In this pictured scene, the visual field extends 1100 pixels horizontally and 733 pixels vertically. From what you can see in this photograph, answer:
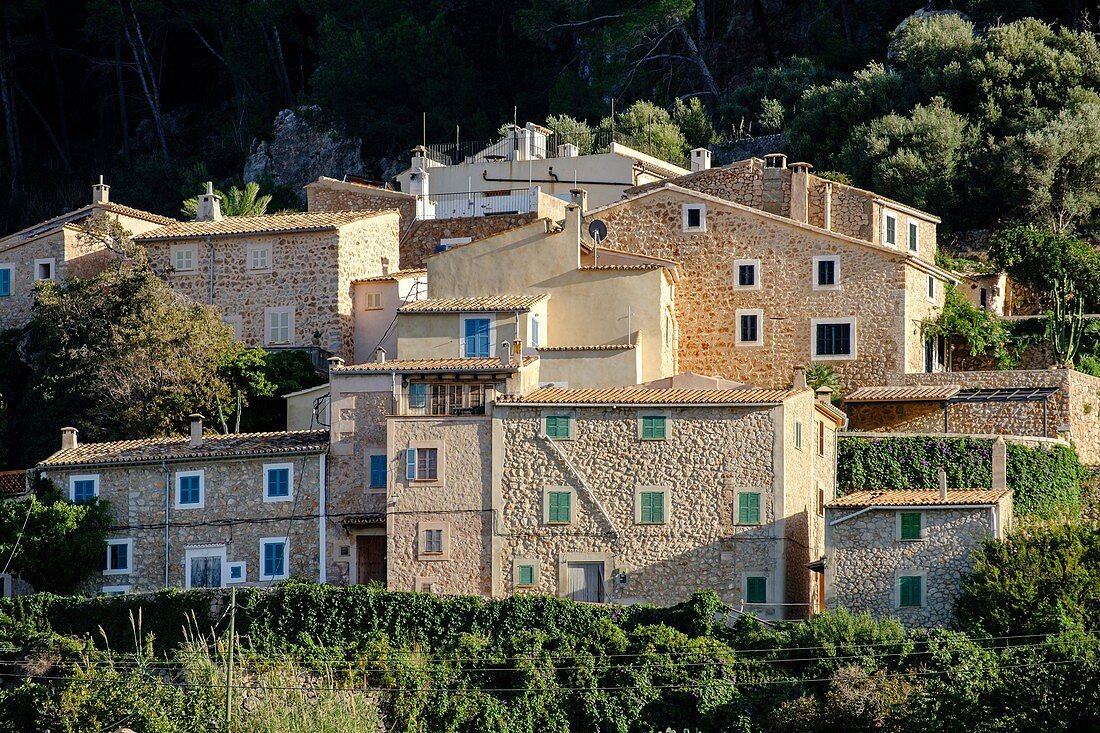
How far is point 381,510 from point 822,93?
1201 inches

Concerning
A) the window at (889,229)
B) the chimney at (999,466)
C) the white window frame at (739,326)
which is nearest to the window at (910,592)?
the chimney at (999,466)

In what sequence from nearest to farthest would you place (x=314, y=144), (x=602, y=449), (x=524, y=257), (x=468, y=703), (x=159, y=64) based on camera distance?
(x=468, y=703)
(x=602, y=449)
(x=524, y=257)
(x=314, y=144)
(x=159, y=64)

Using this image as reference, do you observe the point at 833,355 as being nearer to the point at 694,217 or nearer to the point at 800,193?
the point at 694,217

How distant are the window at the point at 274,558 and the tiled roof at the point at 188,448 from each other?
6.50 ft

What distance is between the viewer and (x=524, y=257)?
168 feet

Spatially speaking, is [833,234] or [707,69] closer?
[833,234]

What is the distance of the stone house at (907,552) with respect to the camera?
40750 mm

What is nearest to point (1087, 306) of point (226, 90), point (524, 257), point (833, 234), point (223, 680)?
point (833, 234)

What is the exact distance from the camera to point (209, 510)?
4531cm

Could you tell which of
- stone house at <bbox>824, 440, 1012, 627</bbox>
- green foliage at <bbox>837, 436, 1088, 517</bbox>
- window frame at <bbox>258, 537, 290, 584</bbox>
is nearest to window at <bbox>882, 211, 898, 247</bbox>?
green foliage at <bbox>837, 436, 1088, 517</bbox>

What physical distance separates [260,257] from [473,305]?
31.3 ft

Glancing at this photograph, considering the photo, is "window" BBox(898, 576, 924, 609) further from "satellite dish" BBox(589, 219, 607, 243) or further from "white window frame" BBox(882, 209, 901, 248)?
"white window frame" BBox(882, 209, 901, 248)

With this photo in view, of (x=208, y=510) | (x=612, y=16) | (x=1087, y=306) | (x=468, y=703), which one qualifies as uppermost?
(x=612, y=16)

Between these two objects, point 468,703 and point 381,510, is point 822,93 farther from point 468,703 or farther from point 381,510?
point 468,703
